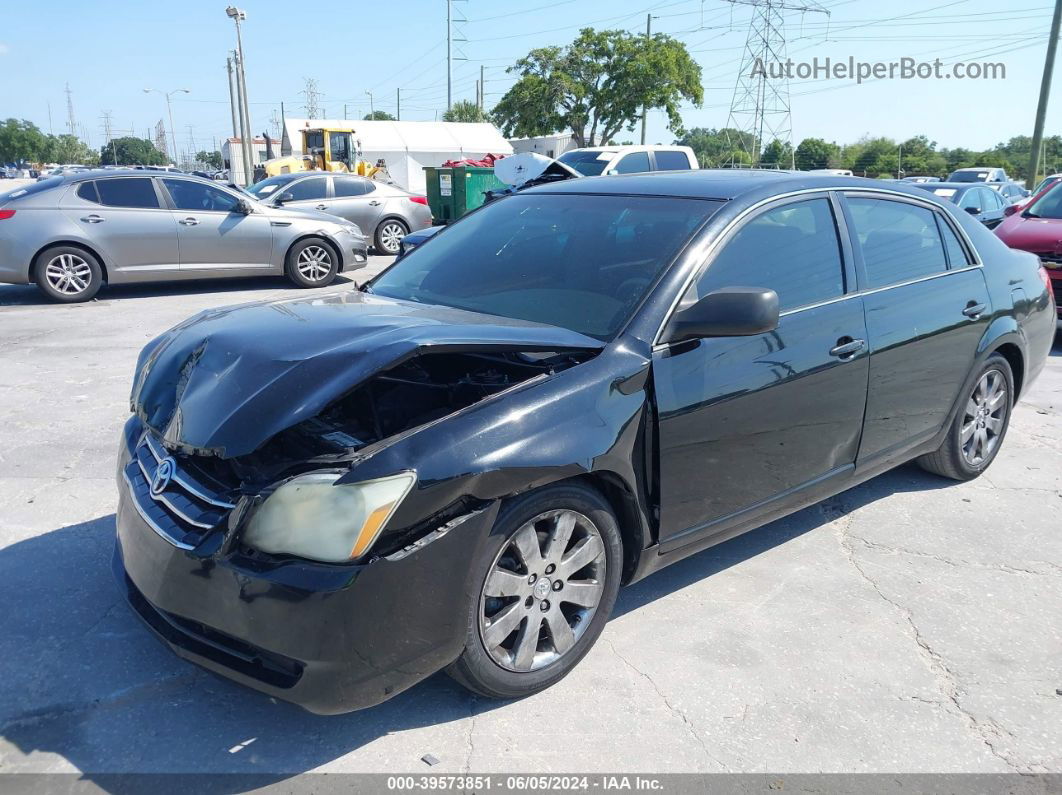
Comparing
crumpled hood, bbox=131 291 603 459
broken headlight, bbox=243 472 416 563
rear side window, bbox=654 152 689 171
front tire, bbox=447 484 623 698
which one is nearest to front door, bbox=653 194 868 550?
front tire, bbox=447 484 623 698

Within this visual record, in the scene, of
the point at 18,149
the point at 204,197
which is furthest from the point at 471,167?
the point at 18,149

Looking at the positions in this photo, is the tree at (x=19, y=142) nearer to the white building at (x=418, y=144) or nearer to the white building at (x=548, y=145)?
the white building at (x=418, y=144)

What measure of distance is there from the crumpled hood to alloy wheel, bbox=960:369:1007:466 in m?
2.76

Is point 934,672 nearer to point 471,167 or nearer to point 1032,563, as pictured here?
point 1032,563

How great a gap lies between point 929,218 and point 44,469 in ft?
16.3

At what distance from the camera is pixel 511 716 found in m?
2.82

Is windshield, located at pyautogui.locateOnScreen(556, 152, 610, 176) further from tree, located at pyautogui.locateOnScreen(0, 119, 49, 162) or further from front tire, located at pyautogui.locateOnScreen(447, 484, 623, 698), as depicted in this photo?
tree, located at pyautogui.locateOnScreen(0, 119, 49, 162)

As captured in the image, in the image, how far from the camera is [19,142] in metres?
103

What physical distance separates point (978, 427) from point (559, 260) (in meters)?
2.77

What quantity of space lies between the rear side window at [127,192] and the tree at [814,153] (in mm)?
39936

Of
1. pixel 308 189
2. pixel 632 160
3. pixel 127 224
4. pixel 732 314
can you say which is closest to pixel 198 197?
pixel 127 224

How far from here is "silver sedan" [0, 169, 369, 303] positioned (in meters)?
9.78

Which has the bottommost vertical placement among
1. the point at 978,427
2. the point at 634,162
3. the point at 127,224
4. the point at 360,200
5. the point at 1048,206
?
the point at 978,427

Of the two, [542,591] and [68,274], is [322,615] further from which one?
[68,274]
